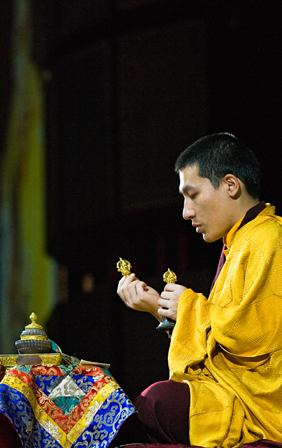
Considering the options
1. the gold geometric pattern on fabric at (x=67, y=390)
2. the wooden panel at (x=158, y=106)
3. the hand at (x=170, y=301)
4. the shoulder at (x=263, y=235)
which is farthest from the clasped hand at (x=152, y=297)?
the wooden panel at (x=158, y=106)

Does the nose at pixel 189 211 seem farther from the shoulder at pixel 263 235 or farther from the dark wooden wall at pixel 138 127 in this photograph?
the dark wooden wall at pixel 138 127

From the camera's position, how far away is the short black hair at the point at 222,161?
2170 millimetres

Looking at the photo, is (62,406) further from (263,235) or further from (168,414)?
(263,235)

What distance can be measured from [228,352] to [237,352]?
0.03 metres

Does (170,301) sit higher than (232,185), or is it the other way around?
(232,185)

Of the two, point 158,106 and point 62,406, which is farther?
point 158,106

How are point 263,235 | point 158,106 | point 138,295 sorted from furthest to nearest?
point 158,106 < point 138,295 < point 263,235

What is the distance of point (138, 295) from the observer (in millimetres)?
2076

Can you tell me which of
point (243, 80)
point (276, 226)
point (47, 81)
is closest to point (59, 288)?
point (47, 81)

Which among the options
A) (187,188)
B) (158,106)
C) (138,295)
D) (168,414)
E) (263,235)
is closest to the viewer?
(168,414)

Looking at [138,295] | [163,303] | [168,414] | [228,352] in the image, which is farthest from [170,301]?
[168,414]

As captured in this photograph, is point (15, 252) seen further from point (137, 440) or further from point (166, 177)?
point (137, 440)

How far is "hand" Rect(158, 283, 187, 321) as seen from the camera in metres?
1.96

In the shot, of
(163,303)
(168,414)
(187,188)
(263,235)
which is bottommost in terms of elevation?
(168,414)
